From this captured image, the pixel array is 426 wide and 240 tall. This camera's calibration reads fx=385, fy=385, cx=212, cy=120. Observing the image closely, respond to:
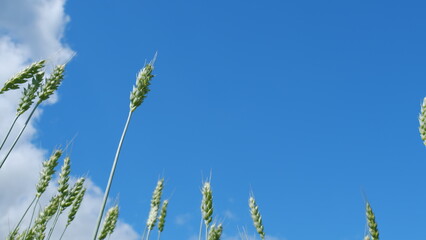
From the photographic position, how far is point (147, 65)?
4773mm

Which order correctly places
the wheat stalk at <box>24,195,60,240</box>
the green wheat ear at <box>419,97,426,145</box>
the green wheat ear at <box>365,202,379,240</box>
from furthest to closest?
the wheat stalk at <box>24,195,60,240</box> → the green wheat ear at <box>365,202,379,240</box> → the green wheat ear at <box>419,97,426,145</box>

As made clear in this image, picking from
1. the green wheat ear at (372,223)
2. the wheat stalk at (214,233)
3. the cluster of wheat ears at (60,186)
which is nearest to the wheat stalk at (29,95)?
the cluster of wheat ears at (60,186)

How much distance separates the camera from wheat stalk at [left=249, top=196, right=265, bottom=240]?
5.01 metres

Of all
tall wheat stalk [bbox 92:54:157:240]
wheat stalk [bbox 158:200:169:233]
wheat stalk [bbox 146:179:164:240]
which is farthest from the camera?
wheat stalk [bbox 158:200:169:233]

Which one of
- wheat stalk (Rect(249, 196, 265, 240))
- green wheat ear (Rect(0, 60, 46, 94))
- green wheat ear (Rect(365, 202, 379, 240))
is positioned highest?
green wheat ear (Rect(0, 60, 46, 94))

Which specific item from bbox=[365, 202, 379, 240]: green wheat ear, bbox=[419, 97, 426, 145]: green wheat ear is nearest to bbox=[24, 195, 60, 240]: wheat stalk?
bbox=[365, 202, 379, 240]: green wheat ear

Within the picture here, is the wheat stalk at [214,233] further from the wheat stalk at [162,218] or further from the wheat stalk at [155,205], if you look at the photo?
the wheat stalk at [162,218]

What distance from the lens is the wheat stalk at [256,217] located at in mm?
5008

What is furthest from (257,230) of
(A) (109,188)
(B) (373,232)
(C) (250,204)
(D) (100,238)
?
(A) (109,188)

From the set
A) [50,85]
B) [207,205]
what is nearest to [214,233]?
Result: [207,205]

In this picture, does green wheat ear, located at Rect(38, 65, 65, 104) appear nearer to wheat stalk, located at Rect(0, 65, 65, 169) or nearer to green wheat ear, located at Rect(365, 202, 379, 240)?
wheat stalk, located at Rect(0, 65, 65, 169)

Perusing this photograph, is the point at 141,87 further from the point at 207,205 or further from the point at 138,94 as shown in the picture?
the point at 207,205

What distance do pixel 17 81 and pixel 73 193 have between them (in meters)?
1.93

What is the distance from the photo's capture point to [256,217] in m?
5.21
